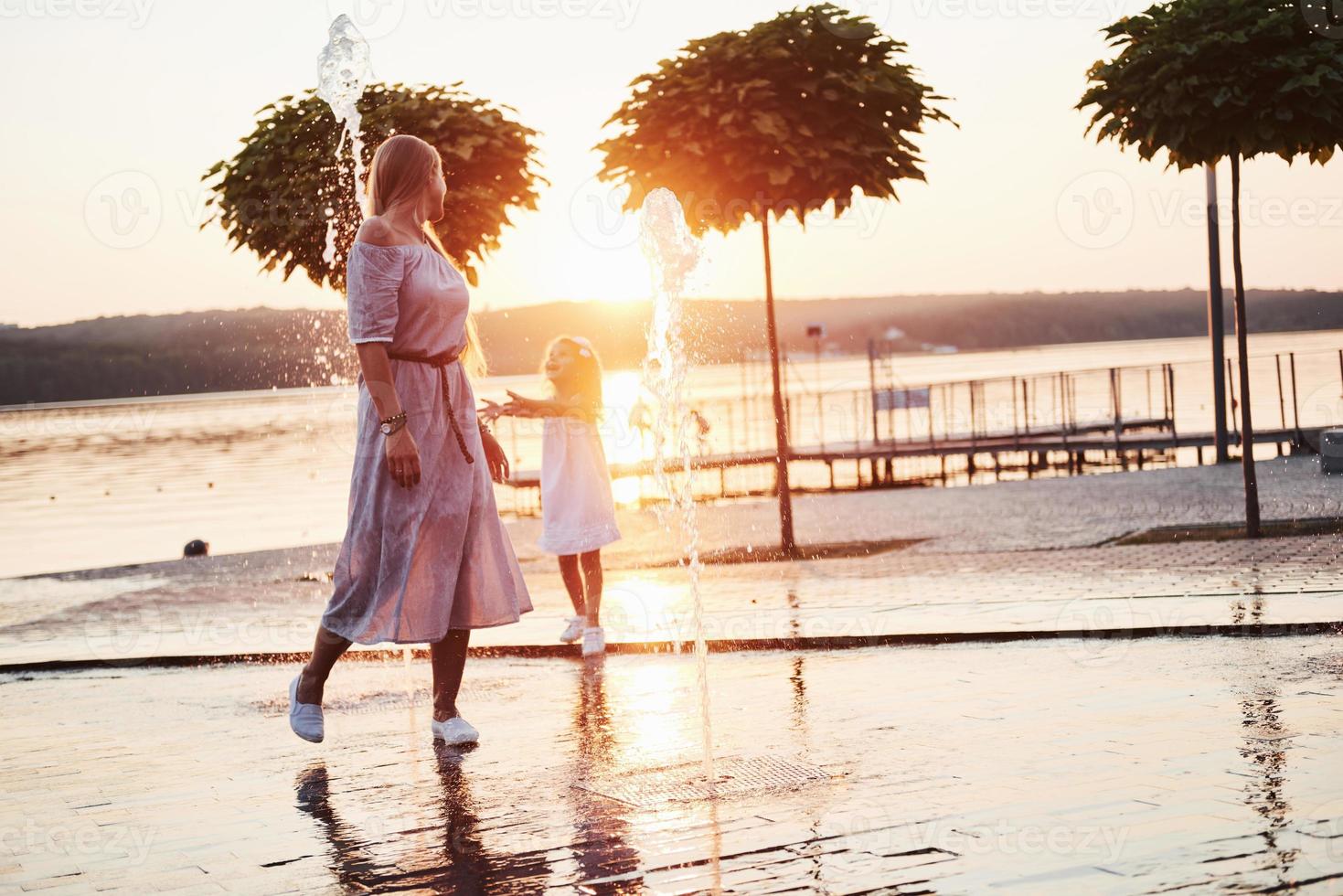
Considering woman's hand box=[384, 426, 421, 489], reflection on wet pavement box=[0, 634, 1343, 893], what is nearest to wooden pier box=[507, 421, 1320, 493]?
reflection on wet pavement box=[0, 634, 1343, 893]

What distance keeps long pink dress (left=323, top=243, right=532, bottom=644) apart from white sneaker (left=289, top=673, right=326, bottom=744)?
388 millimetres

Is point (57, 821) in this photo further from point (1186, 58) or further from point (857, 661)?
point (1186, 58)

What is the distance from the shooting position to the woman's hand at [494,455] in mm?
7012

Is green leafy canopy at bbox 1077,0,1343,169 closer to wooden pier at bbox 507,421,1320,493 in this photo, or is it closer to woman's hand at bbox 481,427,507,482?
woman's hand at bbox 481,427,507,482

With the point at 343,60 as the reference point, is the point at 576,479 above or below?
below

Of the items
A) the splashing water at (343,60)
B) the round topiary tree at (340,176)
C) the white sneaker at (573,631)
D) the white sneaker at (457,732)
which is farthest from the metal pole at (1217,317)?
the white sneaker at (457,732)

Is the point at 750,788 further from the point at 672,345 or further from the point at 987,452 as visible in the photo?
the point at 987,452

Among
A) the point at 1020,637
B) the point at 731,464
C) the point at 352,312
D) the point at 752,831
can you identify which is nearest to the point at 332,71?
the point at 352,312

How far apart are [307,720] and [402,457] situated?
1.20 meters

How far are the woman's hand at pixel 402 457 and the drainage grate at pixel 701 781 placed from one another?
4.48 feet

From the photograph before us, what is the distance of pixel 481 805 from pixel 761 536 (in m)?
13.1

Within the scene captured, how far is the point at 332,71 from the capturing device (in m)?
10.8

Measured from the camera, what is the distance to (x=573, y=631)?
392 inches

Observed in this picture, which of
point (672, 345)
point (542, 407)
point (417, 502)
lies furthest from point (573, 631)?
point (417, 502)
